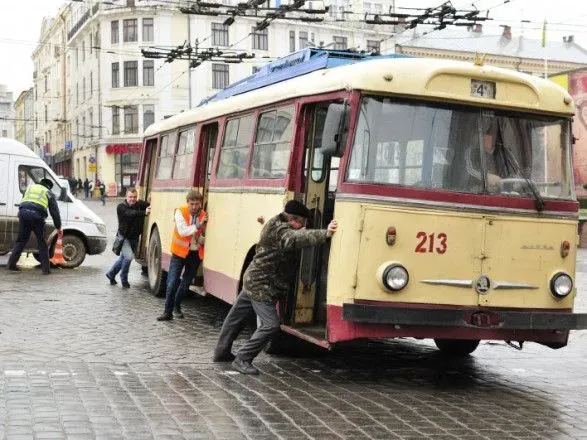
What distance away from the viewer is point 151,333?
1120 centimetres

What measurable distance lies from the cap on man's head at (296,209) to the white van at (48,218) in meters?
11.4

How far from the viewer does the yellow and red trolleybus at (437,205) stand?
323 inches

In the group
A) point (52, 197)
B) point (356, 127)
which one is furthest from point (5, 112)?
point (356, 127)

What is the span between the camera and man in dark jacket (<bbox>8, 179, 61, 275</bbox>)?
1775 cm

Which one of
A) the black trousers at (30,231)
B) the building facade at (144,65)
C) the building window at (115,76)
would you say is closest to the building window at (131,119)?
the building facade at (144,65)

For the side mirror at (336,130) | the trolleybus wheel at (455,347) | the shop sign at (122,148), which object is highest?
the shop sign at (122,148)

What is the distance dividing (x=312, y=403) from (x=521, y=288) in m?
2.16

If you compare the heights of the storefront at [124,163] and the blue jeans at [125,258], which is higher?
the storefront at [124,163]

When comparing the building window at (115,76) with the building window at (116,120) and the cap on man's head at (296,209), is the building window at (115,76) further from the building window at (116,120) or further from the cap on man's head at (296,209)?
the cap on man's head at (296,209)

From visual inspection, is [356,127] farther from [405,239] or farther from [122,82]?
[122,82]

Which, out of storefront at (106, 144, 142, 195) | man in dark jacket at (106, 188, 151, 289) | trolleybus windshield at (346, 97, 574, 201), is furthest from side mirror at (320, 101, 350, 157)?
storefront at (106, 144, 142, 195)

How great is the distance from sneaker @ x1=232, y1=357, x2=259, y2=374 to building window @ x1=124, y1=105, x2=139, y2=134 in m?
58.4

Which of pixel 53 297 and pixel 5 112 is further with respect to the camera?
pixel 5 112

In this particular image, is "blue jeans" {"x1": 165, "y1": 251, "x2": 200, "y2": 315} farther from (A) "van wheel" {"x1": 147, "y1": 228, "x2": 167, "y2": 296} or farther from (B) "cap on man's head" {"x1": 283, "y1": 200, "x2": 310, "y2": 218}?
(B) "cap on man's head" {"x1": 283, "y1": 200, "x2": 310, "y2": 218}
